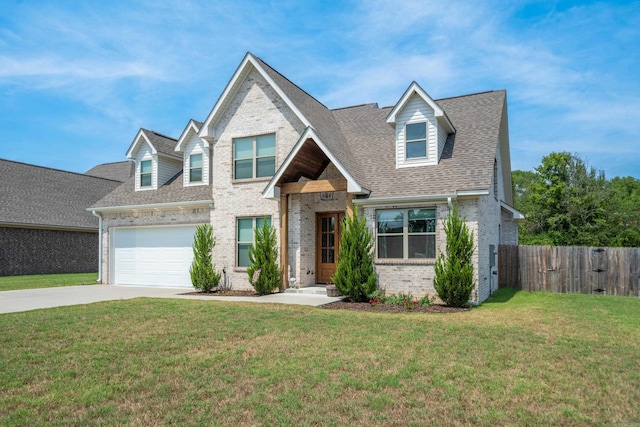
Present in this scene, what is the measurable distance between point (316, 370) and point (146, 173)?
52.5 ft

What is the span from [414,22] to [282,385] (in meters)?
11.1

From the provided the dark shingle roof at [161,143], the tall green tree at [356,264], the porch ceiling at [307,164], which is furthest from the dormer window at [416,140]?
the dark shingle roof at [161,143]

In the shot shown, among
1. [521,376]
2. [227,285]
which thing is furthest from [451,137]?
[521,376]

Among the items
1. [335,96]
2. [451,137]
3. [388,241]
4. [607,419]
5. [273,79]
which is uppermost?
[335,96]

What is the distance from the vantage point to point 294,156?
14305 mm

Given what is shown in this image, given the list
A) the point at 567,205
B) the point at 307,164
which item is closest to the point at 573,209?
the point at 567,205

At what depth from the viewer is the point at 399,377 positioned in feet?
18.7

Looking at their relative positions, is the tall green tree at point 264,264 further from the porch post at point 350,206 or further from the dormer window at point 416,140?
the dormer window at point 416,140

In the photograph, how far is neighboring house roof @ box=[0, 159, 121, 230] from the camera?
24.7 m

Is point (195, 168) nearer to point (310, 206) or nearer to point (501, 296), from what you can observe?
point (310, 206)

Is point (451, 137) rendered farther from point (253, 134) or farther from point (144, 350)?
point (144, 350)

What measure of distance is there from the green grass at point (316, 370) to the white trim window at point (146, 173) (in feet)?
32.9

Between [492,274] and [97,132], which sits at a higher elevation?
[97,132]

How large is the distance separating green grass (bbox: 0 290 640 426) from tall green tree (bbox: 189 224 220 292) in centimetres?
550
